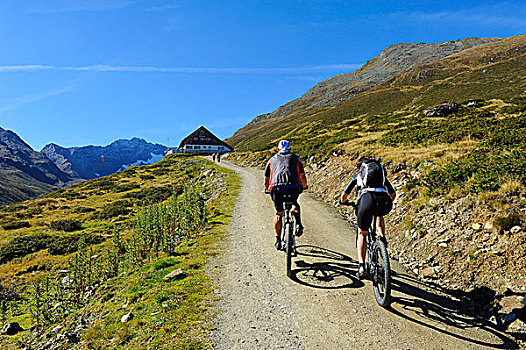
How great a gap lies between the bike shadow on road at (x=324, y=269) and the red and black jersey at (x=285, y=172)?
2.28 metres

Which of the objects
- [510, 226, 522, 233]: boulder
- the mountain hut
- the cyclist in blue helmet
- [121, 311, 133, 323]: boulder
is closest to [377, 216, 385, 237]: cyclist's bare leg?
the cyclist in blue helmet

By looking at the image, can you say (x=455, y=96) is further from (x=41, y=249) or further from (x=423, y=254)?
(x=41, y=249)

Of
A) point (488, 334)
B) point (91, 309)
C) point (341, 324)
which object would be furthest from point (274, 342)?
point (91, 309)

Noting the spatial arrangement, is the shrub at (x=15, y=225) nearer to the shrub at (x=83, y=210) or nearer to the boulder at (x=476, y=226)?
the shrub at (x=83, y=210)

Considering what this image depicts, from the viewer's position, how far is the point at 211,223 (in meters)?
13.7

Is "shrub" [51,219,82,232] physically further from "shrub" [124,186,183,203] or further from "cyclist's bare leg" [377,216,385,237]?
"cyclist's bare leg" [377,216,385,237]

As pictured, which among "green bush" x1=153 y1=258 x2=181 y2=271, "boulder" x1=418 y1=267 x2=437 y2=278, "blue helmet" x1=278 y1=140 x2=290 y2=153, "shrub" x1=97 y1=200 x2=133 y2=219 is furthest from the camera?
"shrub" x1=97 y1=200 x2=133 y2=219

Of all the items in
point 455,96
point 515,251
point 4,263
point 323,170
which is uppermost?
point 455,96

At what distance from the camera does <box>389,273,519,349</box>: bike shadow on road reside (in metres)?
4.98

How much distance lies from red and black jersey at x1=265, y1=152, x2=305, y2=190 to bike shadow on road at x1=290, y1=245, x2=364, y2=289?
2282 millimetres

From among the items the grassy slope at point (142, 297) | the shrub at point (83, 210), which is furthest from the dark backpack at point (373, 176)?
the shrub at point (83, 210)

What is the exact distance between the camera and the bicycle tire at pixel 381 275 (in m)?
5.34

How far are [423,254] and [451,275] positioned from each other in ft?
4.51

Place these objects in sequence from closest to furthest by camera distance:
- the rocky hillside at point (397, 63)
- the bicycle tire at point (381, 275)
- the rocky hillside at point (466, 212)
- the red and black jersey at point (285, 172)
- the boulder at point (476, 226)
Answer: the bicycle tire at point (381, 275) < the rocky hillside at point (466, 212) < the red and black jersey at point (285, 172) < the boulder at point (476, 226) < the rocky hillside at point (397, 63)
